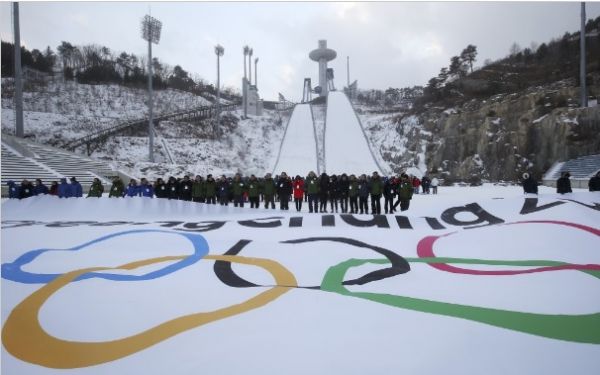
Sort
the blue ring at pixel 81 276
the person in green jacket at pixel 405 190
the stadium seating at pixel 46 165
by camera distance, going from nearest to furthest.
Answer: the blue ring at pixel 81 276 < the person in green jacket at pixel 405 190 < the stadium seating at pixel 46 165

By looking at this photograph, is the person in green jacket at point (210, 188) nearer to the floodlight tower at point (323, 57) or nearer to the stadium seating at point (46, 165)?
the stadium seating at point (46, 165)

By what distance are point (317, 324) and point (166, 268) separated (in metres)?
2.24

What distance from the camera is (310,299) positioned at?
3.11 m

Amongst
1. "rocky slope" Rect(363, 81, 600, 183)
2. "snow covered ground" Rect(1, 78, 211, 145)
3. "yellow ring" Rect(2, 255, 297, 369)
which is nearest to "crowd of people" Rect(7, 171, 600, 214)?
"yellow ring" Rect(2, 255, 297, 369)

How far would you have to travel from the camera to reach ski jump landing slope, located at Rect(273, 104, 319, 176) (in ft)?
68.2

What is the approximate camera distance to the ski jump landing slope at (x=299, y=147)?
2078 centimetres

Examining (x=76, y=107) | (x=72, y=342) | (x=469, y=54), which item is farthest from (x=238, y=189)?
(x=469, y=54)

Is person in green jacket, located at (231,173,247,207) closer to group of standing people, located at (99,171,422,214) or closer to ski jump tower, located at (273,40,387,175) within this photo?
group of standing people, located at (99,171,422,214)

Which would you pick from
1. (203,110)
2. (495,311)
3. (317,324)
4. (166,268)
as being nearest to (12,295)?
(166,268)

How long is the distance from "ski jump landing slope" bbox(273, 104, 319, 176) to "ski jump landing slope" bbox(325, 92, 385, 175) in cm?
124

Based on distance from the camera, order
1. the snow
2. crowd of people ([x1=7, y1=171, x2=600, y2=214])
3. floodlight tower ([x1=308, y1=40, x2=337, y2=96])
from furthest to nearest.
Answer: floodlight tower ([x1=308, y1=40, x2=337, y2=96]), the snow, crowd of people ([x1=7, y1=171, x2=600, y2=214])

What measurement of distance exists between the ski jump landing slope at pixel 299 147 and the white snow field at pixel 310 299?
48.8 feet

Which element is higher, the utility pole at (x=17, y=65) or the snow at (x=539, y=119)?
the utility pole at (x=17, y=65)

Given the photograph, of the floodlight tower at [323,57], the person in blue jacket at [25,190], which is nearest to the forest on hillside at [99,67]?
the floodlight tower at [323,57]
